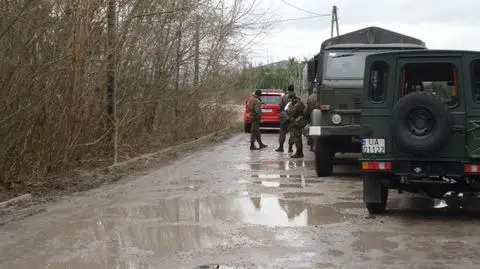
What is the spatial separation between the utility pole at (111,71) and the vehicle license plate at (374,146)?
692 cm

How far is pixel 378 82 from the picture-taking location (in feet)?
28.9

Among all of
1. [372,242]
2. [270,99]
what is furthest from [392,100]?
[270,99]

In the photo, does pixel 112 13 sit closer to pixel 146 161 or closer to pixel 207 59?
pixel 146 161

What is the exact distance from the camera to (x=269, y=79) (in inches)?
2874

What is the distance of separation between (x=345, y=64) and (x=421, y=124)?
491 cm

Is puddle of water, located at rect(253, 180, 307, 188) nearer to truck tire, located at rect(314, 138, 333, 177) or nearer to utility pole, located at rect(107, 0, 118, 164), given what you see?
truck tire, located at rect(314, 138, 333, 177)

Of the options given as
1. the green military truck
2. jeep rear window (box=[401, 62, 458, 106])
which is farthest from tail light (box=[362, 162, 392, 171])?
the green military truck

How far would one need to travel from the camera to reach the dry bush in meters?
9.91

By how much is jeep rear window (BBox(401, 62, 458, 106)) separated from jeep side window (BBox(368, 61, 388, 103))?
0.26 metres

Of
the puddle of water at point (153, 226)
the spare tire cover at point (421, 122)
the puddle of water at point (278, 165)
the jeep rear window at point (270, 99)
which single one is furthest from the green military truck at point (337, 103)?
the jeep rear window at point (270, 99)

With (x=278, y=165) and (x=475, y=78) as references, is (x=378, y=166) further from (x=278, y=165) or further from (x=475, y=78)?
(x=278, y=165)

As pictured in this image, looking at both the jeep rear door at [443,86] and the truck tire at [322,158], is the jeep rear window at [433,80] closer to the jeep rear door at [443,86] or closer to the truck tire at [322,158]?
the jeep rear door at [443,86]

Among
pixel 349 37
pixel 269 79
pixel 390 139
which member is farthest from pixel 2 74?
pixel 269 79

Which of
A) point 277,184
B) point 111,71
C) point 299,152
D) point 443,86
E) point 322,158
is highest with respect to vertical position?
point 111,71
